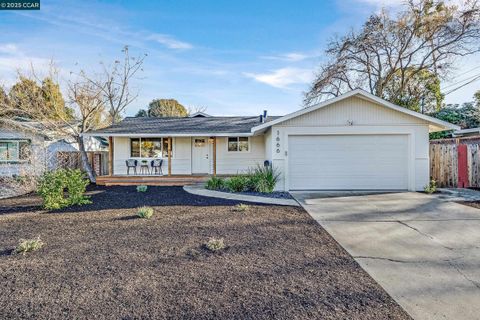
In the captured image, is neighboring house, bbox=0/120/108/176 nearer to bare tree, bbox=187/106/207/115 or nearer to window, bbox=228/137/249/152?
window, bbox=228/137/249/152

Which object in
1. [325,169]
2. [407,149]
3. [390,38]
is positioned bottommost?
[325,169]

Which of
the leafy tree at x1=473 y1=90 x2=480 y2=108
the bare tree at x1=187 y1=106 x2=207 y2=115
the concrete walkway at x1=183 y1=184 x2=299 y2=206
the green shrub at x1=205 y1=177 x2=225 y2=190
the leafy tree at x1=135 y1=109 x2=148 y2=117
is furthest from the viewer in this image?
the leafy tree at x1=135 y1=109 x2=148 y2=117

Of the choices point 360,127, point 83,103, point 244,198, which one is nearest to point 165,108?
point 83,103

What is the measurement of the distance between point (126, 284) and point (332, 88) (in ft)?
79.5

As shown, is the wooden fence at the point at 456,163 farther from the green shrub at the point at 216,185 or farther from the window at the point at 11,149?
the window at the point at 11,149

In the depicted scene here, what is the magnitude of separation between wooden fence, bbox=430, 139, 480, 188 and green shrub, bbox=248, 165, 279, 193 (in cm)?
660

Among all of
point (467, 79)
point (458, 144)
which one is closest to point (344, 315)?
point (458, 144)

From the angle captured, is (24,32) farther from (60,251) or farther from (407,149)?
(407,149)

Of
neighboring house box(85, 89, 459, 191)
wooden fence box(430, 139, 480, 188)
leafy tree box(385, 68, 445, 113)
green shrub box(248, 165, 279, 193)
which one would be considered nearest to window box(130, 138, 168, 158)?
green shrub box(248, 165, 279, 193)

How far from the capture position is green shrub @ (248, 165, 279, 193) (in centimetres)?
1070

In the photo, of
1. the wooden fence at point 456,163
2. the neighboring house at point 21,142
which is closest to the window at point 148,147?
the neighboring house at point 21,142

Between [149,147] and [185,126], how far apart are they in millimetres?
2229

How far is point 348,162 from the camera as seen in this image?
11180 mm

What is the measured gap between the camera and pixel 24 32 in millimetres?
11914
